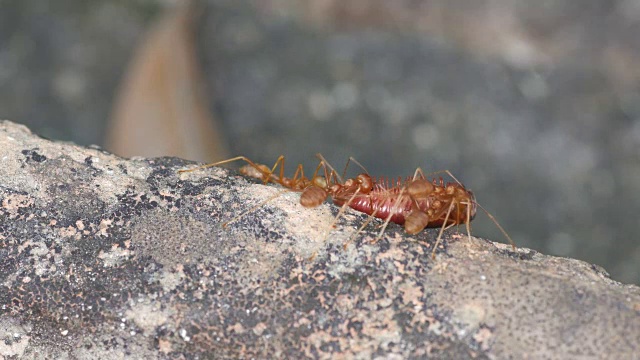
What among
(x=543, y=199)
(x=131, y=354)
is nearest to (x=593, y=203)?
(x=543, y=199)

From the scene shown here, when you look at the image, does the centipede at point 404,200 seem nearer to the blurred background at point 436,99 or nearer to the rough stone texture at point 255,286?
the rough stone texture at point 255,286

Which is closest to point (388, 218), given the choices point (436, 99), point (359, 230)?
point (359, 230)

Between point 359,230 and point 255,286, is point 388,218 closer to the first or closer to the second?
point 359,230

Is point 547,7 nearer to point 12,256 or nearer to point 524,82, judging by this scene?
point 524,82

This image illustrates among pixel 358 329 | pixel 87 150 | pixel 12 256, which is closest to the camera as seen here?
pixel 358 329

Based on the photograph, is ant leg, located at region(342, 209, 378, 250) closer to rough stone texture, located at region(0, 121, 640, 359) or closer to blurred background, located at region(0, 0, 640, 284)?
rough stone texture, located at region(0, 121, 640, 359)

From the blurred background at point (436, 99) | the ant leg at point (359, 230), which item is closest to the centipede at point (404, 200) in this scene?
the ant leg at point (359, 230)
